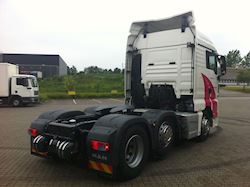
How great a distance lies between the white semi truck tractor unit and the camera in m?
5.17

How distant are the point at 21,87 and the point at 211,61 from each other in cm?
1661

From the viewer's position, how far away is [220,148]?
7875 mm

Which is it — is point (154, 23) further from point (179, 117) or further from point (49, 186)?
point (49, 186)

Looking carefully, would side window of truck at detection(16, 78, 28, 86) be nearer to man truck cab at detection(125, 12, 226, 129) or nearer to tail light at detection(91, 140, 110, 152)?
man truck cab at detection(125, 12, 226, 129)

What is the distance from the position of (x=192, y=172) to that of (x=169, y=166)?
1.82ft

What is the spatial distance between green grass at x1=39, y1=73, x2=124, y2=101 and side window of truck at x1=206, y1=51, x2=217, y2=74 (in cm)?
2111

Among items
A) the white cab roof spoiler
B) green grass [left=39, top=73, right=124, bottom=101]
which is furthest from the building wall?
the white cab roof spoiler

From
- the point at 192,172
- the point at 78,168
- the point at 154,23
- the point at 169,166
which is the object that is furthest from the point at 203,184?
the point at 154,23

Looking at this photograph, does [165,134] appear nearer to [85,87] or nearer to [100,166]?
[100,166]

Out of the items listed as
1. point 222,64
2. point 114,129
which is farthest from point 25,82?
→ point 114,129

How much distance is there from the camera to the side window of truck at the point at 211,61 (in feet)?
28.9

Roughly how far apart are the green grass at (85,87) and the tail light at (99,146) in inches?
934

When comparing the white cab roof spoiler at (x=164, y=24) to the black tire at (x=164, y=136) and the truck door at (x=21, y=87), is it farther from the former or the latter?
the truck door at (x=21, y=87)

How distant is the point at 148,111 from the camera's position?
682 cm
